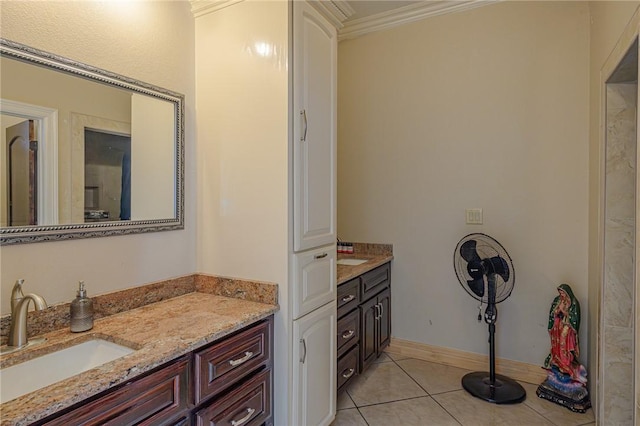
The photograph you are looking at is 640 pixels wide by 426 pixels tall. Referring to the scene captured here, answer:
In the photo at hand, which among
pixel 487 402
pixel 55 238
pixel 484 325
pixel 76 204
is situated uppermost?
pixel 76 204

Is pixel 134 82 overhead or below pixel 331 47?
below

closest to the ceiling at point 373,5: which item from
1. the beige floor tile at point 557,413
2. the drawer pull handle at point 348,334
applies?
the drawer pull handle at point 348,334

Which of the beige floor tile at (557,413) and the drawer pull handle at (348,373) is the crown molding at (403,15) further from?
the beige floor tile at (557,413)

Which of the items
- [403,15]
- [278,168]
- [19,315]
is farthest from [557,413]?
[403,15]

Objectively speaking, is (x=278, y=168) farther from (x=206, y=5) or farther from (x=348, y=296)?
(x=348, y=296)

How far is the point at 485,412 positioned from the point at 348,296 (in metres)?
1.10

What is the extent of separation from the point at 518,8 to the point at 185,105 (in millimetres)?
2427

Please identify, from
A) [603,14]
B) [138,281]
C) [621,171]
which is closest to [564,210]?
[621,171]

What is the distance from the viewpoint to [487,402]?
2.30 m

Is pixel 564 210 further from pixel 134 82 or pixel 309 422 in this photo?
pixel 134 82

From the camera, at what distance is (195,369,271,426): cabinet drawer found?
129 cm

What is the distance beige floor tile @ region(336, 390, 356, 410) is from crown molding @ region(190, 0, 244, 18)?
2.35 meters

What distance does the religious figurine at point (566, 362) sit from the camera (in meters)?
2.23

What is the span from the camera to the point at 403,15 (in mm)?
2895
